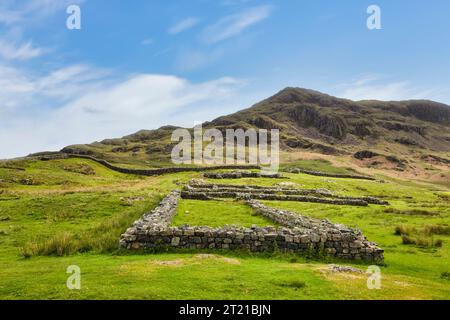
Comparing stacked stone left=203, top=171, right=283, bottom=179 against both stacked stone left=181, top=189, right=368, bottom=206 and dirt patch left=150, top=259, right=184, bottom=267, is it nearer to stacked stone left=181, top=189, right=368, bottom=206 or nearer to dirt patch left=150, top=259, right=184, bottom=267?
stacked stone left=181, top=189, right=368, bottom=206

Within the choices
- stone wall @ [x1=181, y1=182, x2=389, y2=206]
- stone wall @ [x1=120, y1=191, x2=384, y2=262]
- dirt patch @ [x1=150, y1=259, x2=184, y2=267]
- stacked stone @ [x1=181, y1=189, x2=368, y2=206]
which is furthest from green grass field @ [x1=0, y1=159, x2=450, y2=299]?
stacked stone @ [x1=181, y1=189, x2=368, y2=206]

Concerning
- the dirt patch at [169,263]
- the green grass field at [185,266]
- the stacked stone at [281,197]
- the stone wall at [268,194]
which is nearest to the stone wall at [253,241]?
the green grass field at [185,266]

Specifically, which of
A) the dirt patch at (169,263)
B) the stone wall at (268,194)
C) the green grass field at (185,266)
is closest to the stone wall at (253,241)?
the green grass field at (185,266)

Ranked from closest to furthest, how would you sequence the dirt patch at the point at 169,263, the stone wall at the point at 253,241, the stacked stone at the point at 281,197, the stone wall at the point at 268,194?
the dirt patch at the point at 169,263 < the stone wall at the point at 253,241 < the stone wall at the point at 268,194 < the stacked stone at the point at 281,197

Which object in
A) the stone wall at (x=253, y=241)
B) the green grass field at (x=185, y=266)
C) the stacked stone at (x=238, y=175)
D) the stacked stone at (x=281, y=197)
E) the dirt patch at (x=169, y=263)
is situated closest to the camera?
the green grass field at (x=185, y=266)

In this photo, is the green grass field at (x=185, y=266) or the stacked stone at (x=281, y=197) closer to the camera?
the green grass field at (x=185, y=266)

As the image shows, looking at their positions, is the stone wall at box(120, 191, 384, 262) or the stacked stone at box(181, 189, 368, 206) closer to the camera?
the stone wall at box(120, 191, 384, 262)

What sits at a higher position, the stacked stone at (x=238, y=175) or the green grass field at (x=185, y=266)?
the stacked stone at (x=238, y=175)

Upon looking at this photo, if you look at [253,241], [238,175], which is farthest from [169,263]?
[238,175]

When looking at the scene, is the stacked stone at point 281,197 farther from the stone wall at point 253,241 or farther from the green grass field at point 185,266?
the stone wall at point 253,241

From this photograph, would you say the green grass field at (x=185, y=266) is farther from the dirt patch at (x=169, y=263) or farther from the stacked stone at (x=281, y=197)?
the stacked stone at (x=281, y=197)

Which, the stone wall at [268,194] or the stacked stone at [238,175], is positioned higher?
the stacked stone at [238,175]
